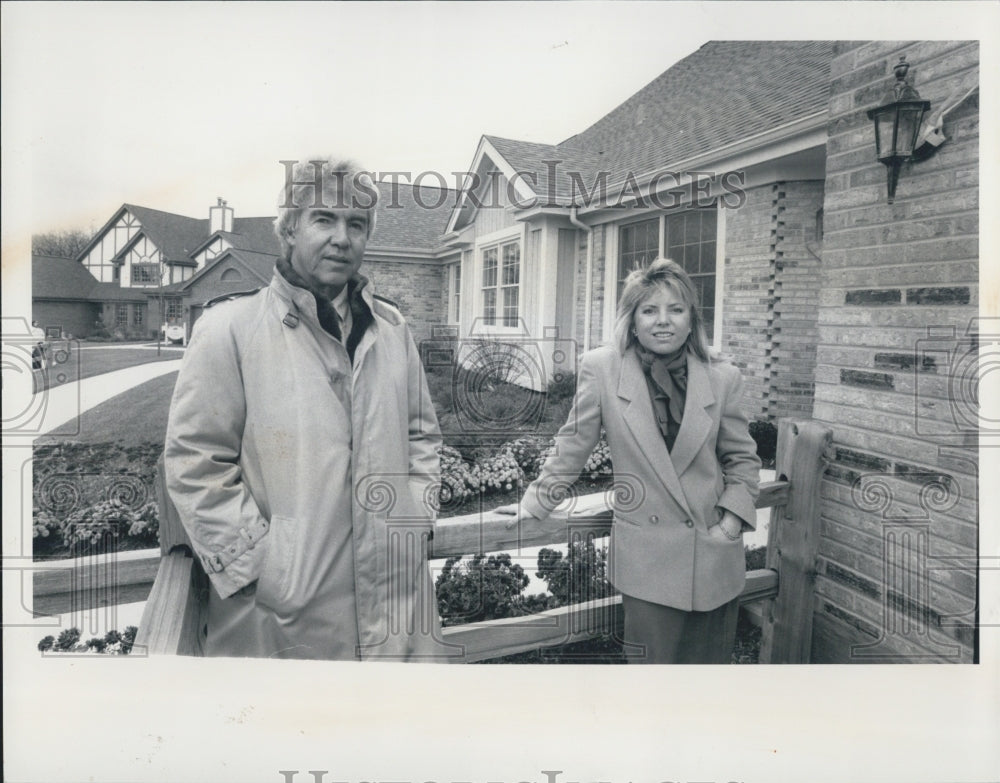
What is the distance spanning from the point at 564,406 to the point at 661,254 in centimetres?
64

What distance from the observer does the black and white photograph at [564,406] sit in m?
2.63

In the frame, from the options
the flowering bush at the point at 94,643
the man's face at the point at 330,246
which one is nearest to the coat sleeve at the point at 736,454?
the man's face at the point at 330,246

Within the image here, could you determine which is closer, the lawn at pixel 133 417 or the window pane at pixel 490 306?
the lawn at pixel 133 417

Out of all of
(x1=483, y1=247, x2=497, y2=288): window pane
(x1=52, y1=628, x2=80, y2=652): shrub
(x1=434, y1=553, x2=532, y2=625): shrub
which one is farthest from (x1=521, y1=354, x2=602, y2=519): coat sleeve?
(x1=52, y1=628, x2=80, y2=652): shrub

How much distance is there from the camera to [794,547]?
2883mm

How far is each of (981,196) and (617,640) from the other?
2056 mm

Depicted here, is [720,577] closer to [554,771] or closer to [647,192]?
[554,771]

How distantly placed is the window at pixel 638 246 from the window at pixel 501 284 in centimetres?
38

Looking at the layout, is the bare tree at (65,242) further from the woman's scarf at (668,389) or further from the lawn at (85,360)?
the woman's scarf at (668,389)

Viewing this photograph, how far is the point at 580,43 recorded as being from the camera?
2773mm

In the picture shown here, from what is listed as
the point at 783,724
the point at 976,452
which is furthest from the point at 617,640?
the point at 976,452

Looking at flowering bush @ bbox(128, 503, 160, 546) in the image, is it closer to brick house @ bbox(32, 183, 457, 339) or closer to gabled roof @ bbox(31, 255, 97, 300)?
brick house @ bbox(32, 183, 457, 339)

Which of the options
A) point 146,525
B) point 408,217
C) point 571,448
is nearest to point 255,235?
point 408,217

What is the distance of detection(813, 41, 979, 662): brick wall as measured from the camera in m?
2.65
